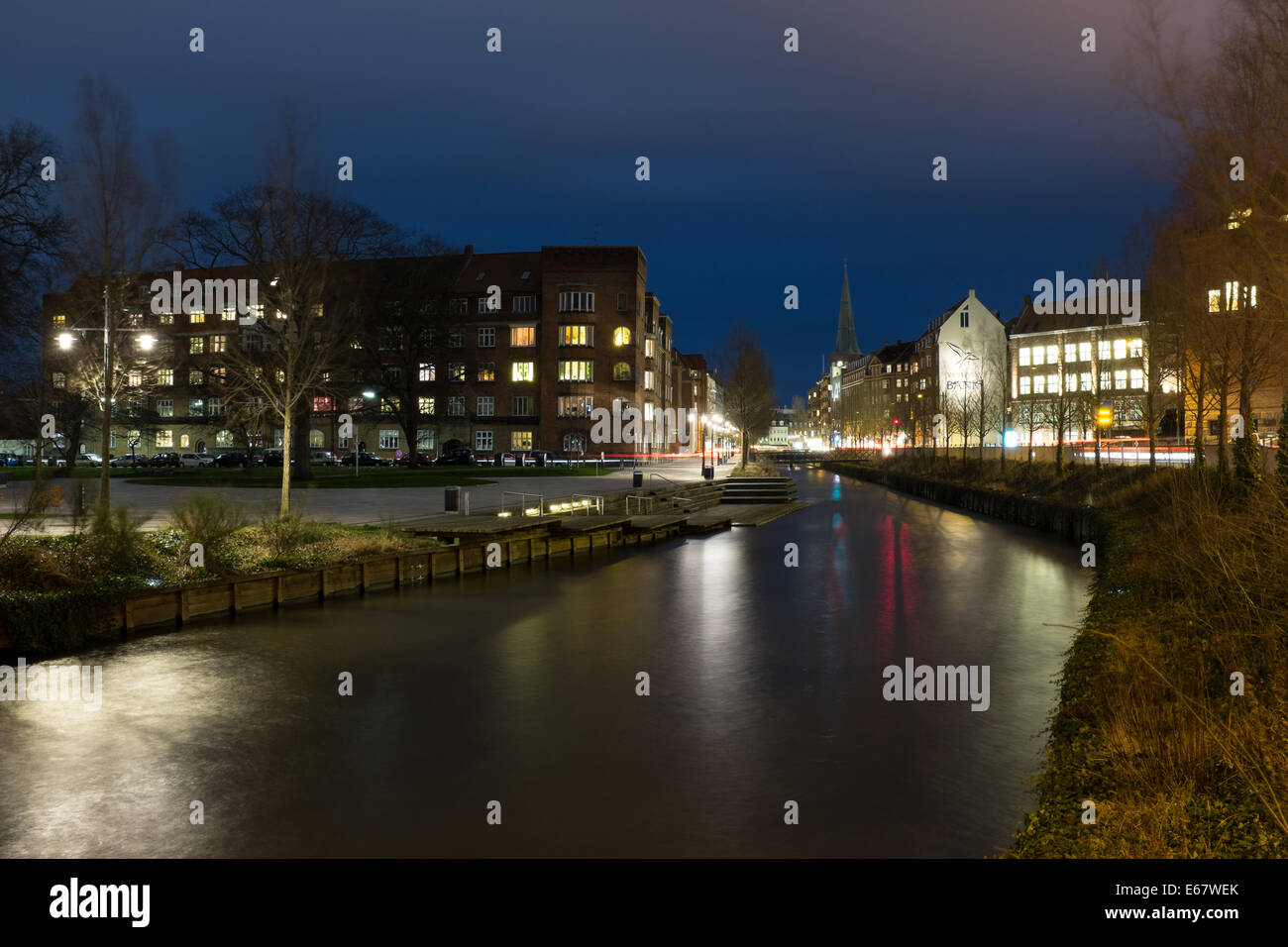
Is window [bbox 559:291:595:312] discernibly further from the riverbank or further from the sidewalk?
the riverbank

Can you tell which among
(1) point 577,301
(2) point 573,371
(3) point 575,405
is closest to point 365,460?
(3) point 575,405

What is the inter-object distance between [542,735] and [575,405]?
72.9m

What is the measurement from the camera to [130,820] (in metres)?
8.30

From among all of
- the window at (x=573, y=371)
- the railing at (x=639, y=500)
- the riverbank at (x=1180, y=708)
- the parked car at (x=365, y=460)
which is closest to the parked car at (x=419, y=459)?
the parked car at (x=365, y=460)

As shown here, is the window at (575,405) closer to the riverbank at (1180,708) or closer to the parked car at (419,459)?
the parked car at (419,459)

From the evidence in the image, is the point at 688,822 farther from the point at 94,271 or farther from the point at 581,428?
the point at 581,428

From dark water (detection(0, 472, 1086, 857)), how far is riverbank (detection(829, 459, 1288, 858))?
1454mm

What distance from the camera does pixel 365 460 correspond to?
271ft

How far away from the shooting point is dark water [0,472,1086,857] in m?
8.09

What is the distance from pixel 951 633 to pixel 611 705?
8.24 metres

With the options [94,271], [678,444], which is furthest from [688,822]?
[678,444]

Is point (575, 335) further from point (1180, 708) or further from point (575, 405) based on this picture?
point (1180, 708)

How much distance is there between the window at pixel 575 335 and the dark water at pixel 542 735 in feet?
208

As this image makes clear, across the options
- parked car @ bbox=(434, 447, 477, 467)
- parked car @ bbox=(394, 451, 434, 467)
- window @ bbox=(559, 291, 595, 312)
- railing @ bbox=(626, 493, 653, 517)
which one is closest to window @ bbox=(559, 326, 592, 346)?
window @ bbox=(559, 291, 595, 312)
